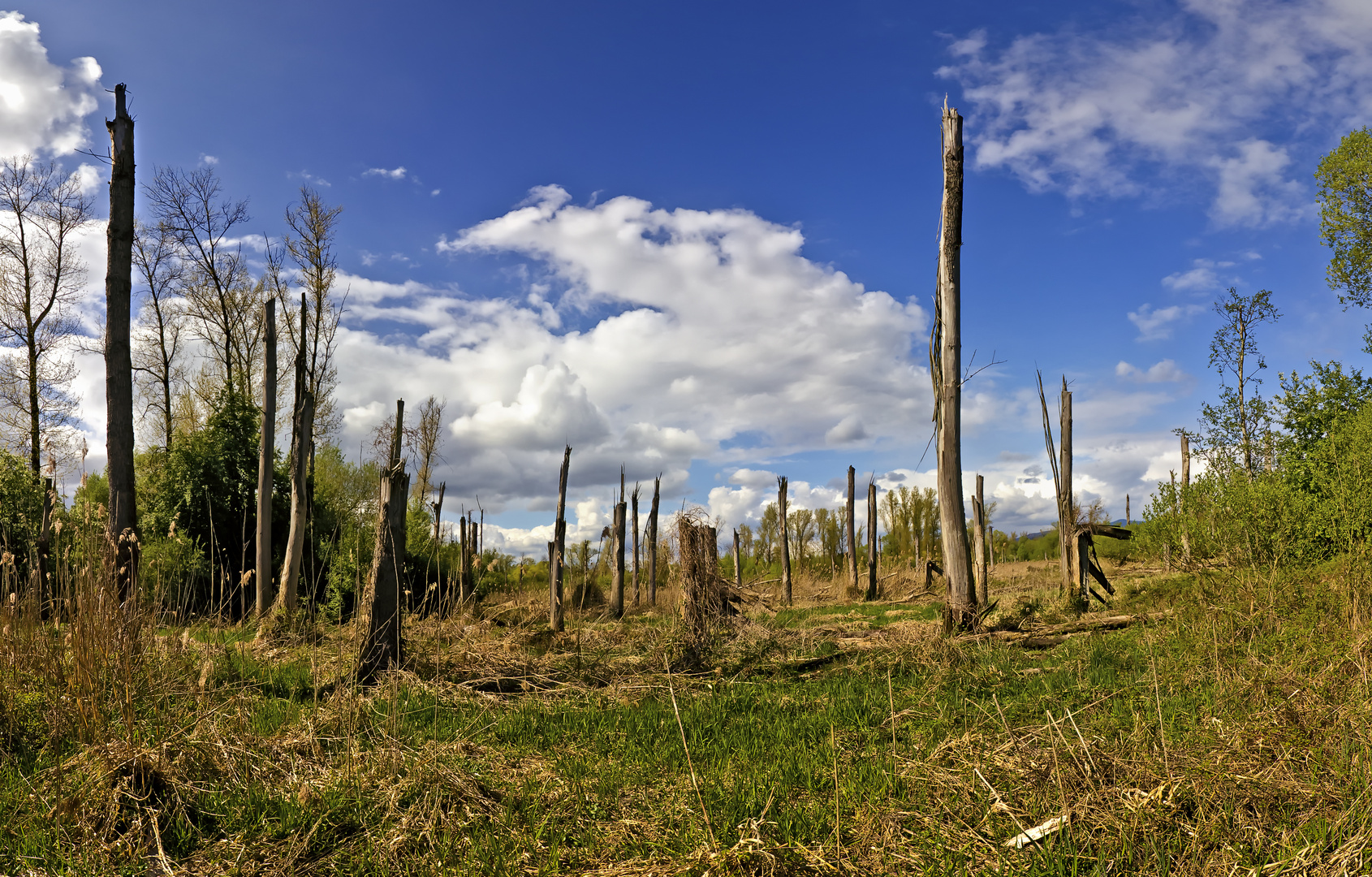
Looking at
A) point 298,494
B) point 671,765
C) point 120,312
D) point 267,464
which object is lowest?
point 671,765

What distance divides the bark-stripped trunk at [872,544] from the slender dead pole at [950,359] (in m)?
10.2

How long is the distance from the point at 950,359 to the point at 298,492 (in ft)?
39.3

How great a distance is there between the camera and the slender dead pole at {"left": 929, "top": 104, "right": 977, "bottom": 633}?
10.6m

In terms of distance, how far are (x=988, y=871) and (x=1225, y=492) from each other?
12983 millimetres

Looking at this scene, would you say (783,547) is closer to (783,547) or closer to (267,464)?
(783,547)

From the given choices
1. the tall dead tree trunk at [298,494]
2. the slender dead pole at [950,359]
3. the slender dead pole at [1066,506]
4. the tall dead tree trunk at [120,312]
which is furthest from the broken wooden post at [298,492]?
the slender dead pole at [1066,506]

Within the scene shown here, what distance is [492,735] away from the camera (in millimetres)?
5305

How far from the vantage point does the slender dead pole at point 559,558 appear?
14336mm

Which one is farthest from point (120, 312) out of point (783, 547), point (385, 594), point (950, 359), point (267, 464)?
point (783, 547)

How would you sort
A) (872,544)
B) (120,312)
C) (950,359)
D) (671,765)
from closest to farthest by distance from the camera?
(671,765)
(120,312)
(950,359)
(872,544)

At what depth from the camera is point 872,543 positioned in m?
20.9

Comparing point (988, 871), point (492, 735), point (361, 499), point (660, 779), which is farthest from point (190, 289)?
point (988, 871)

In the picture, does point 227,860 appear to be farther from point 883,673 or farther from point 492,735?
point 883,673

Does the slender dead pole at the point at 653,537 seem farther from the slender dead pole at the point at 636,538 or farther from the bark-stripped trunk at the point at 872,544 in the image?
the bark-stripped trunk at the point at 872,544
